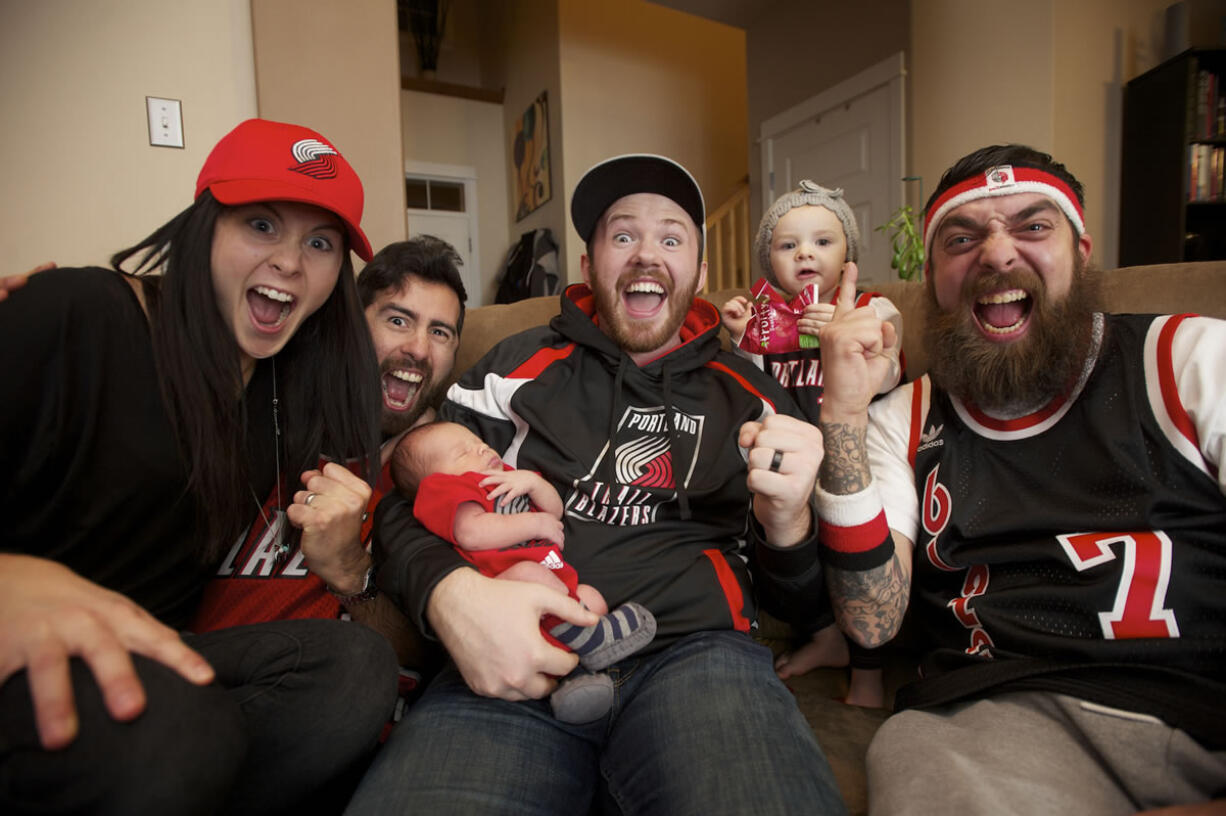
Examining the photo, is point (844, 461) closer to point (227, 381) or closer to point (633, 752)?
point (633, 752)

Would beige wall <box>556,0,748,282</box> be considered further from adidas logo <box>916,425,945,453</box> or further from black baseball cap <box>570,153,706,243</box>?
adidas logo <box>916,425,945,453</box>

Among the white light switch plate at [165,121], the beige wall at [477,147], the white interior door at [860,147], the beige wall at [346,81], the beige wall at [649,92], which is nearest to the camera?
the white light switch plate at [165,121]

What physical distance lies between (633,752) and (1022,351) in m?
A: 1.01

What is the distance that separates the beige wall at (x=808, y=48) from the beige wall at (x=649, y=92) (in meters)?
1.01

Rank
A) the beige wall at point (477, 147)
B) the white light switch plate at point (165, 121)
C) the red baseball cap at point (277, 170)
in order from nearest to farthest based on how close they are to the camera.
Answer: the red baseball cap at point (277, 170) < the white light switch plate at point (165, 121) < the beige wall at point (477, 147)

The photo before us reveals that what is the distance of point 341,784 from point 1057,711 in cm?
113

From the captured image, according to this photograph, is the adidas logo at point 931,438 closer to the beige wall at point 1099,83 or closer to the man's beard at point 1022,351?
the man's beard at point 1022,351

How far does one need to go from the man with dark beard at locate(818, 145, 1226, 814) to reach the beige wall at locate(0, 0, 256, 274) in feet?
7.39

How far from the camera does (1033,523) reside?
1.04 meters

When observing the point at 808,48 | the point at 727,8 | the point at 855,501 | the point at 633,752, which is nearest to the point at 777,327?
the point at 855,501

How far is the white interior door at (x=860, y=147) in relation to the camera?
3990 mm

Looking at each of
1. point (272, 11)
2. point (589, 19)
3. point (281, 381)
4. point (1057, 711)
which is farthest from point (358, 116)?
point (589, 19)

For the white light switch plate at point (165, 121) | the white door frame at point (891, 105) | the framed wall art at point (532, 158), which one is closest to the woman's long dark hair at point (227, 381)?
the white light switch plate at point (165, 121)

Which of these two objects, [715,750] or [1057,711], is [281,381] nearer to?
[715,750]
